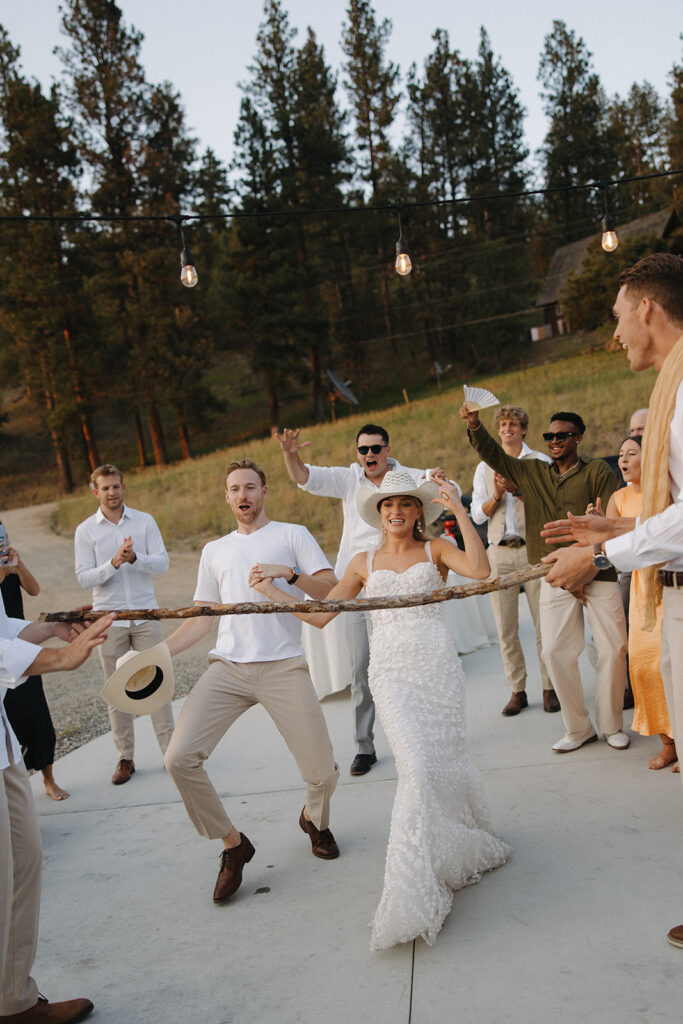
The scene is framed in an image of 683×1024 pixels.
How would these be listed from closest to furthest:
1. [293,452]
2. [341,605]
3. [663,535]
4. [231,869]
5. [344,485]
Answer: [663,535]
[341,605]
[231,869]
[293,452]
[344,485]

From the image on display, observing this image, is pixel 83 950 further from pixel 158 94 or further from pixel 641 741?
pixel 158 94

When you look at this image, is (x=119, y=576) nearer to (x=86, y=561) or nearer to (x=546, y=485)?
(x=86, y=561)

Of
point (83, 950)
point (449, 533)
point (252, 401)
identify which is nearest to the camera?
point (83, 950)

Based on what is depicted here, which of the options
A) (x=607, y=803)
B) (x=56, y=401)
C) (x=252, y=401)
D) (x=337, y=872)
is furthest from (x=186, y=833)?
(x=252, y=401)

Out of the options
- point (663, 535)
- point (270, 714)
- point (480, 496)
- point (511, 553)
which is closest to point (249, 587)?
point (270, 714)

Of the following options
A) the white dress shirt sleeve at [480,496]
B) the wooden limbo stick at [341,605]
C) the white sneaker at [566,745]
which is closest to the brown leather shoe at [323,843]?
the wooden limbo stick at [341,605]

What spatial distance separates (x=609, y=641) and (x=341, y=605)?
2252 mm

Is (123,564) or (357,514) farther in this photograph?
(123,564)

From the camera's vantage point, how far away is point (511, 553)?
20.9 feet

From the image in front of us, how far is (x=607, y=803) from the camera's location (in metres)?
4.45

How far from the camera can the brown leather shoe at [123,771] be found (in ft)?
19.4

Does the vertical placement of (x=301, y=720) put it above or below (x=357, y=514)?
below

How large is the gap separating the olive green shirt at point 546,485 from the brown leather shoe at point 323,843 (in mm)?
2236

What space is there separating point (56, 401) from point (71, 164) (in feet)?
35.1
